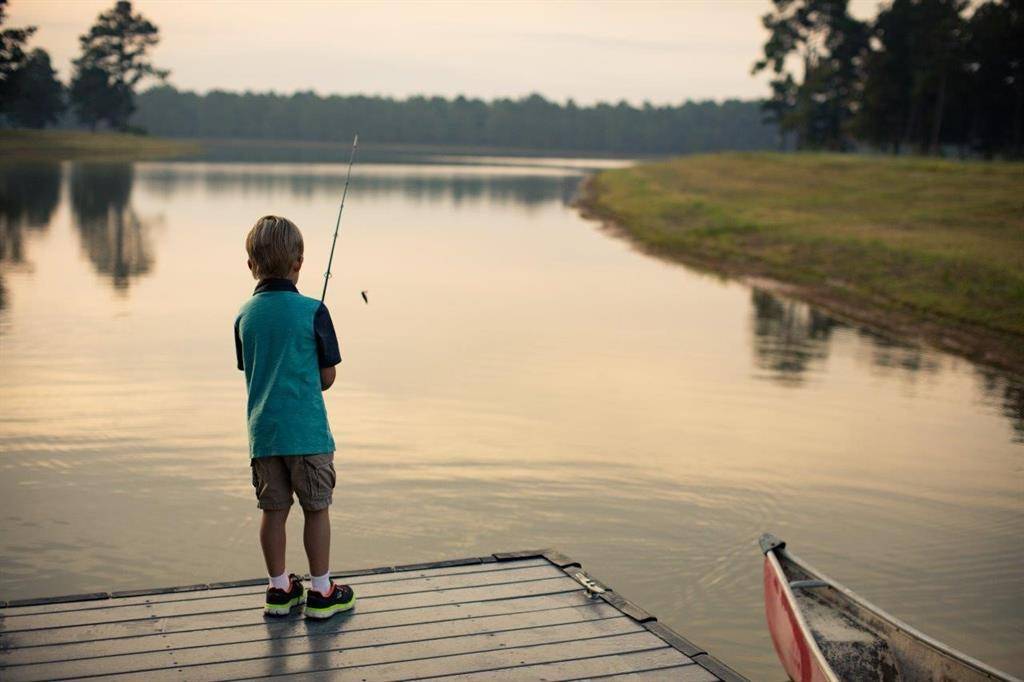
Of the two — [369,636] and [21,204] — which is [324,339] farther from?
[21,204]

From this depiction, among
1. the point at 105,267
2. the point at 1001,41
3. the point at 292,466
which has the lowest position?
the point at 105,267

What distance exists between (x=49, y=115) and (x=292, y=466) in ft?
425

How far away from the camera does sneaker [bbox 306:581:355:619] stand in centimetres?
534

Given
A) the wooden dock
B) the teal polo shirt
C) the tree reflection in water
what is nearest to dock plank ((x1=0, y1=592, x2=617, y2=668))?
the wooden dock

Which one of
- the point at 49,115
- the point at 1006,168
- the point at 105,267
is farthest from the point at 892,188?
the point at 49,115

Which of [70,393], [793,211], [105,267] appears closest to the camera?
[70,393]

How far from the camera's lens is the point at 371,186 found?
59.9 metres

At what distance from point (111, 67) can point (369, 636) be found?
128876mm

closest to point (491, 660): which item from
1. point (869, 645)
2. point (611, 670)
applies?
point (611, 670)

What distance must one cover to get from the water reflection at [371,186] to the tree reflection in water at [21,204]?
203 inches

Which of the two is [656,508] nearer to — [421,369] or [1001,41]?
[421,369]

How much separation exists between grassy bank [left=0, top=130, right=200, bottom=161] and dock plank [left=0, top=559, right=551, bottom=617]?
272ft

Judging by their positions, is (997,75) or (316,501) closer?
(316,501)

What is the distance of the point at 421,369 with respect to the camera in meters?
13.7
